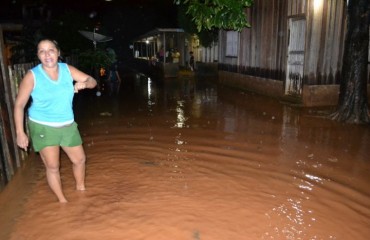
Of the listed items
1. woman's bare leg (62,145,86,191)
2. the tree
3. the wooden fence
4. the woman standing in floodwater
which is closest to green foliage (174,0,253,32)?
the tree

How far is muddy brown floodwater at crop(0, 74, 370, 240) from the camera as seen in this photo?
352 centimetres

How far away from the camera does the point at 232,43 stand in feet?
53.4

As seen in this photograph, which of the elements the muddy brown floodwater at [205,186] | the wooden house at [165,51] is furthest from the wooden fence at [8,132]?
the wooden house at [165,51]

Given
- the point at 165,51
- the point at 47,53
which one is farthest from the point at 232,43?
the point at 47,53

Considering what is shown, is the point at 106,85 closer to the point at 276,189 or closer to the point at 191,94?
the point at 191,94

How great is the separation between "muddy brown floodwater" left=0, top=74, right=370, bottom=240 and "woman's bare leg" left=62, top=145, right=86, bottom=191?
157 millimetres

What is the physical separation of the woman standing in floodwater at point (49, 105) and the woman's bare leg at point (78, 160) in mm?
21

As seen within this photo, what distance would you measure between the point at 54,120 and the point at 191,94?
10487 millimetres

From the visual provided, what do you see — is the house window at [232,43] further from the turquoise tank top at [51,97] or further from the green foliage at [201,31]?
the turquoise tank top at [51,97]

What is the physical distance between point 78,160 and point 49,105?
819 millimetres

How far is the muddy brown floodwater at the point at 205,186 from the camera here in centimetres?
352

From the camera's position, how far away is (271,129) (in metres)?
7.84

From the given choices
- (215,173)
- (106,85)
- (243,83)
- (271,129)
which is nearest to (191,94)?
(243,83)

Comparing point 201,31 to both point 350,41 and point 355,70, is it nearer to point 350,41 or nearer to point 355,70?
point 350,41
